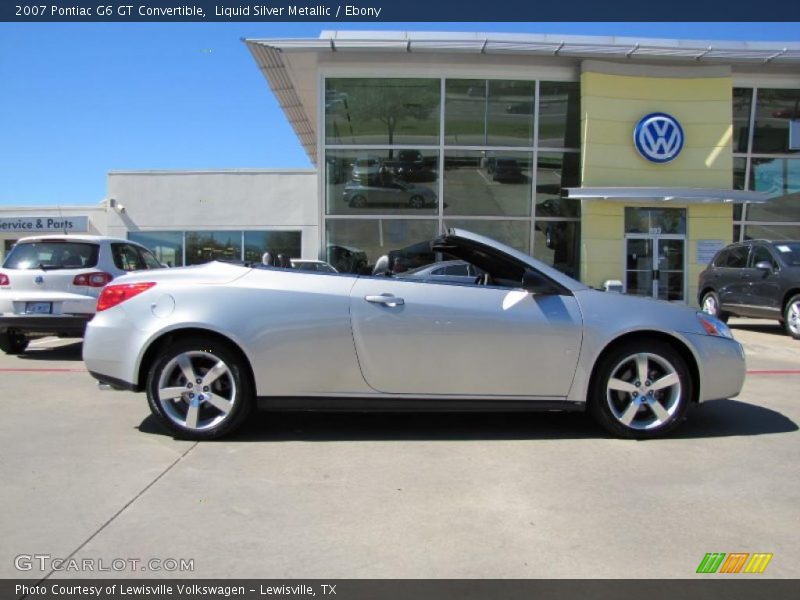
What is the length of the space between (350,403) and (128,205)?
64.9ft

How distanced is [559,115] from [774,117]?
Result: 21.5 ft

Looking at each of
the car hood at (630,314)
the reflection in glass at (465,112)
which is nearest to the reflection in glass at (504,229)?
the reflection in glass at (465,112)

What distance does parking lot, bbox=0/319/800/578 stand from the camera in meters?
2.90

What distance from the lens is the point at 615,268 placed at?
17453 millimetres

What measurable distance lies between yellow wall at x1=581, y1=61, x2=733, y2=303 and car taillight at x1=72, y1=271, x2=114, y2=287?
42.2 feet

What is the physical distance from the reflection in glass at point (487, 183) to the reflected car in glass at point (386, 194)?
2.20 ft

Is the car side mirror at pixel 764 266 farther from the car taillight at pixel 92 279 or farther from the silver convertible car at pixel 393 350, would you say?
the car taillight at pixel 92 279

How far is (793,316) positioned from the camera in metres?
10.8

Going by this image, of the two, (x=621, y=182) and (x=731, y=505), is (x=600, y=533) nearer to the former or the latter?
(x=731, y=505)

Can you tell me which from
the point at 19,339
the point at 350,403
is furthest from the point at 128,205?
the point at 350,403

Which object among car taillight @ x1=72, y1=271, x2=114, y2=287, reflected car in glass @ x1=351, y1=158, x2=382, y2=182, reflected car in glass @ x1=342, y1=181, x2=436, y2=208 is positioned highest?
reflected car in glass @ x1=351, y1=158, x2=382, y2=182

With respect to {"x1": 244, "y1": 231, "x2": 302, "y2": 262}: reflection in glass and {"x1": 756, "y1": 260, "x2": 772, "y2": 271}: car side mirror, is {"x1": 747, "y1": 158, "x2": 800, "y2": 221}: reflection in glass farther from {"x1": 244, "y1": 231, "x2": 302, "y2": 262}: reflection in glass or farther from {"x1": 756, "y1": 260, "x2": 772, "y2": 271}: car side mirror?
{"x1": 244, "y1": 231, "x2": 302, "y2": 262}: reflection in glass

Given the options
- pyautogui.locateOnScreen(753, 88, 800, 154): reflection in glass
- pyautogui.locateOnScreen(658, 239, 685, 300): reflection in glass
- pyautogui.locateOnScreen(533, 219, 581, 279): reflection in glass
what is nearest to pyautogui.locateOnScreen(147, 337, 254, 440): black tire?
pyautogui.locateOnScreen(533, 219, 581, 279): reflection in glass
